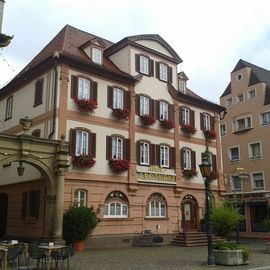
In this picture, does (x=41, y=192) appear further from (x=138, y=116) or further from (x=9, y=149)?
(x=138, y=116)

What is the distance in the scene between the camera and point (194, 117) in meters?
32.6

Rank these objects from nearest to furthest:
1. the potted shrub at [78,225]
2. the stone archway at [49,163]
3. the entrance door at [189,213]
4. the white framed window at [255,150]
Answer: the stone archway at [49,163]
the potted shrub at [78,225]
the entrance door at [189,213]
the white framed window at [255,150]

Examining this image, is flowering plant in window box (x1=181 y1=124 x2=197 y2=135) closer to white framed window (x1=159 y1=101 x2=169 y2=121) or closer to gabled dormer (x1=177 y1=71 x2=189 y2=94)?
white framed window (x1=159 y1=101 x2=169 y2=121)

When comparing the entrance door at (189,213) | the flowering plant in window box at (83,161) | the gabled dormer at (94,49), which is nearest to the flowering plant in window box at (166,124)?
the entrance door at (189,213)

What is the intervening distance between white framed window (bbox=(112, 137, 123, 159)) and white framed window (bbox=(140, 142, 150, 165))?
179 centimetres

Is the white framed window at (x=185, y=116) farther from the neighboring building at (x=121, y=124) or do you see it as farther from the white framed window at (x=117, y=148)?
the white framed window at (x=117, y=148)

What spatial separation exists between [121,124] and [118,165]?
2.90 metres

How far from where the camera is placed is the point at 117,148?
87.5 ft

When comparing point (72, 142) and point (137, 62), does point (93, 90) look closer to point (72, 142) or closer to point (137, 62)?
point (72, 142)

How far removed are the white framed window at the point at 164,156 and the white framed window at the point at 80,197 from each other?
22.3ft

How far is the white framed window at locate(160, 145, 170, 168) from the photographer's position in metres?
29.3

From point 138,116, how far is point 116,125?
212 cm

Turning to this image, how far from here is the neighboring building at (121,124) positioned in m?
24.7

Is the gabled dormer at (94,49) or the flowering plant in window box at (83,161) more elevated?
the gabled dormer at (94,49)
